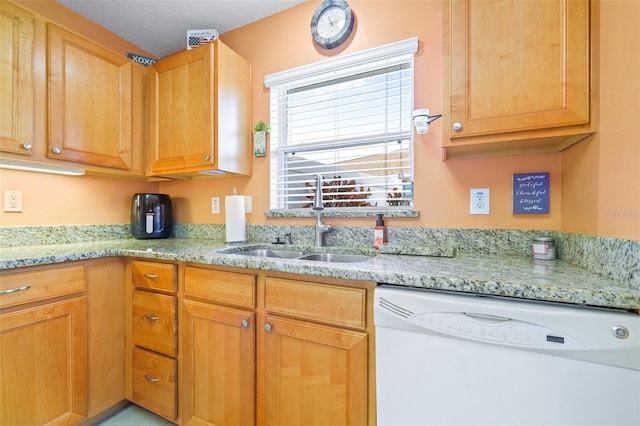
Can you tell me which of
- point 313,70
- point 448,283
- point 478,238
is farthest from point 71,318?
point 478,238

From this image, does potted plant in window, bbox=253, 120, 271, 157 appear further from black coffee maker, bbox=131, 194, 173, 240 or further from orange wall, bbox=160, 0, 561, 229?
black coffee maker, bbox=131, 194, 173, 240

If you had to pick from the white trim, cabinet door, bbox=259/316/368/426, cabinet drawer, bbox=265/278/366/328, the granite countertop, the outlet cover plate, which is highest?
the white trim

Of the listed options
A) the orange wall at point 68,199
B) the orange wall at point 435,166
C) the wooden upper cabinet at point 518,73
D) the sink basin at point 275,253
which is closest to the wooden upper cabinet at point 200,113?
the orange wall at point 435,166

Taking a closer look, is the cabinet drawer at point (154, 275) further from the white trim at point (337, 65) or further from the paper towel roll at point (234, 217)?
the white trim at point (337, 65)

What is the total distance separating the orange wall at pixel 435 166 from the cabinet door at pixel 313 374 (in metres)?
0.74

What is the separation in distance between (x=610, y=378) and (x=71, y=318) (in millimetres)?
2072

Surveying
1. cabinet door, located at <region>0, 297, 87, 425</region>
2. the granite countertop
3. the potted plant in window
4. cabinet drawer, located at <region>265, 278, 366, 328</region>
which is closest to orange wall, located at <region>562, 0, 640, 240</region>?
the granite countertop

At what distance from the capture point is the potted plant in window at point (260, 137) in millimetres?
1896

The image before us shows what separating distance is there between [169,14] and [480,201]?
7.45ft

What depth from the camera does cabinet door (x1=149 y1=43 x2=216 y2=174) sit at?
172cm

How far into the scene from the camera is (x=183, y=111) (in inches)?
71.5

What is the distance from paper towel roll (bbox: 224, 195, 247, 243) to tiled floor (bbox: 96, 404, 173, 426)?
1.03 metres

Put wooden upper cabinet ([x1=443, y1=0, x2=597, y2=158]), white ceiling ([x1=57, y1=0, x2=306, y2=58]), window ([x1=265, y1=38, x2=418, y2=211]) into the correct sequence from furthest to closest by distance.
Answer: white ceiling ([x1=57, y1=0, x2=306, y2=58]), window ([x1=265, y1=38, x2=418, y2=211]), wooden upper cabinet ([x1=443, y1=0, x2=597, y2=158])

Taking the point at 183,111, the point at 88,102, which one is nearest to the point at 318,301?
the point at 183,111
